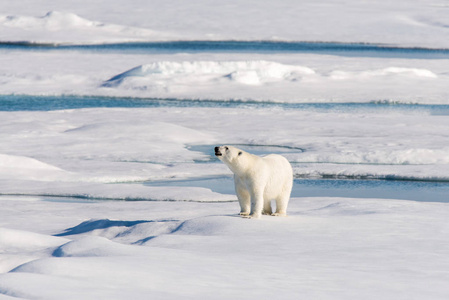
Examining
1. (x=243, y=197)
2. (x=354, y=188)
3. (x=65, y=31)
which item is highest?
(x=65, y=31)

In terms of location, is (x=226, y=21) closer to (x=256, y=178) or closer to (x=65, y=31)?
(x=65, y=31)

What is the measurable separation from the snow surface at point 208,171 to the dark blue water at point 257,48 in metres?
0.38

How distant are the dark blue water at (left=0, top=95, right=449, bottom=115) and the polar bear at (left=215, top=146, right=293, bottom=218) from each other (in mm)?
10622

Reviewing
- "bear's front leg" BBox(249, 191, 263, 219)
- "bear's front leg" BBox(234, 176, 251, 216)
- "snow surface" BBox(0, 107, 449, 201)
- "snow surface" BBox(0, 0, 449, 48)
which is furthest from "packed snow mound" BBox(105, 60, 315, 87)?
"bear's front leg" BBox(249, 191, 263, 219)

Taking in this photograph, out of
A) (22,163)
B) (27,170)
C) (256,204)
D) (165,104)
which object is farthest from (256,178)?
(165,104)

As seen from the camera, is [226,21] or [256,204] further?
[226,21]

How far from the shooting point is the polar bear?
215 inches

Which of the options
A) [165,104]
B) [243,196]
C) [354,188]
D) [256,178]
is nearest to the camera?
[256,178]

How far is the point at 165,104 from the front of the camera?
57.4 ft

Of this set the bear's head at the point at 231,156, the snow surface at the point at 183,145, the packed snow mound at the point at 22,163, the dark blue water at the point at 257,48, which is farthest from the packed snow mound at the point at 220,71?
the bear's head at the point at 231,156

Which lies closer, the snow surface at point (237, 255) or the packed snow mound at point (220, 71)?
the snow surface at point (237, 255)

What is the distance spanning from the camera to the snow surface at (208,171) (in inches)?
150

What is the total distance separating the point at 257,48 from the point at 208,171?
19648 mm

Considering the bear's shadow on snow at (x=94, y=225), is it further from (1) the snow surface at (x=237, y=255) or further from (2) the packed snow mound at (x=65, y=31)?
(2) the packed snow mound at (x=65, y=31)
